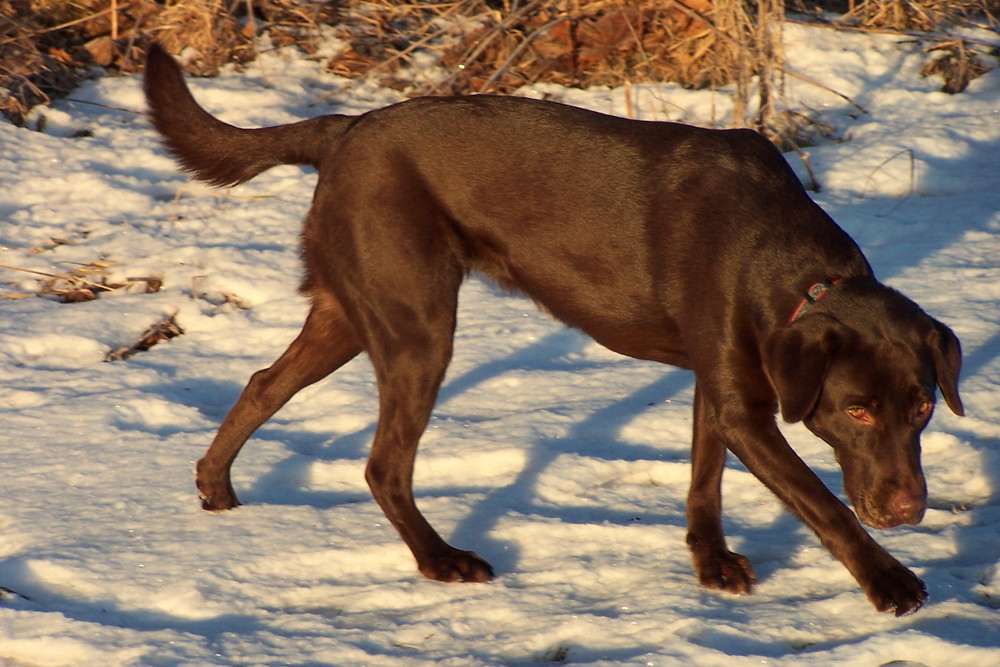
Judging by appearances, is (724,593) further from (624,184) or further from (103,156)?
(103,156)

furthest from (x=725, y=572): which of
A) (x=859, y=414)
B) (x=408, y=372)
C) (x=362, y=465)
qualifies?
(x=362, y=465)

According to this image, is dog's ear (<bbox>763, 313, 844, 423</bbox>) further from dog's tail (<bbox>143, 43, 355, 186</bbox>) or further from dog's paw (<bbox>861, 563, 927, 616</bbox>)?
dog's tail (<bbox>143, 43, 355, 186</bbox>)

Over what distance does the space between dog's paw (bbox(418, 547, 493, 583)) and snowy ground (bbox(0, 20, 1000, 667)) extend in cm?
4

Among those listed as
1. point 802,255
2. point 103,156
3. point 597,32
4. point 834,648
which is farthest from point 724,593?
point 597,32

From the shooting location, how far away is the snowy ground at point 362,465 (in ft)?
10.2

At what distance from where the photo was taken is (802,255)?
325 cm

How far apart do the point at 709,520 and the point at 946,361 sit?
92 cm

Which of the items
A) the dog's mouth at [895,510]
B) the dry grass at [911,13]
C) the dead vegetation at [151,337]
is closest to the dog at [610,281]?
the dog's mouth at [895,510]

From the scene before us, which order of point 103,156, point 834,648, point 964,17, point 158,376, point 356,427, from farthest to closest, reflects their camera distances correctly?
point 964,17 → point 103,156 → point 158,376 → point 356,427 → point 834,648

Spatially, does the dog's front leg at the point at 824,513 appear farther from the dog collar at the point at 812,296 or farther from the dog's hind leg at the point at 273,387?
the dog's hind leg at the point at 273,387

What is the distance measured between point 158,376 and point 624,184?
8.19 feet

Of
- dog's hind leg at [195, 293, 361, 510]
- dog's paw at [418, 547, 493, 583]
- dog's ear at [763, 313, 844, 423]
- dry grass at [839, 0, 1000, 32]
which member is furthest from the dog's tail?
dry grass at [839, 0, 1000, 32]

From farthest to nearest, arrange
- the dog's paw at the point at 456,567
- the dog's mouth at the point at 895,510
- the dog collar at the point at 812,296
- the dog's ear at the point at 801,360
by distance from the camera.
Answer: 1. the dog's paw at the point at 456,567
2. the dog collar at the point at 812,296
3. the dog's mouth at the point at 895,510
4. the dog's ear at the point at 801,360

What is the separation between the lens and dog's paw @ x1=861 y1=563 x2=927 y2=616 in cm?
296
